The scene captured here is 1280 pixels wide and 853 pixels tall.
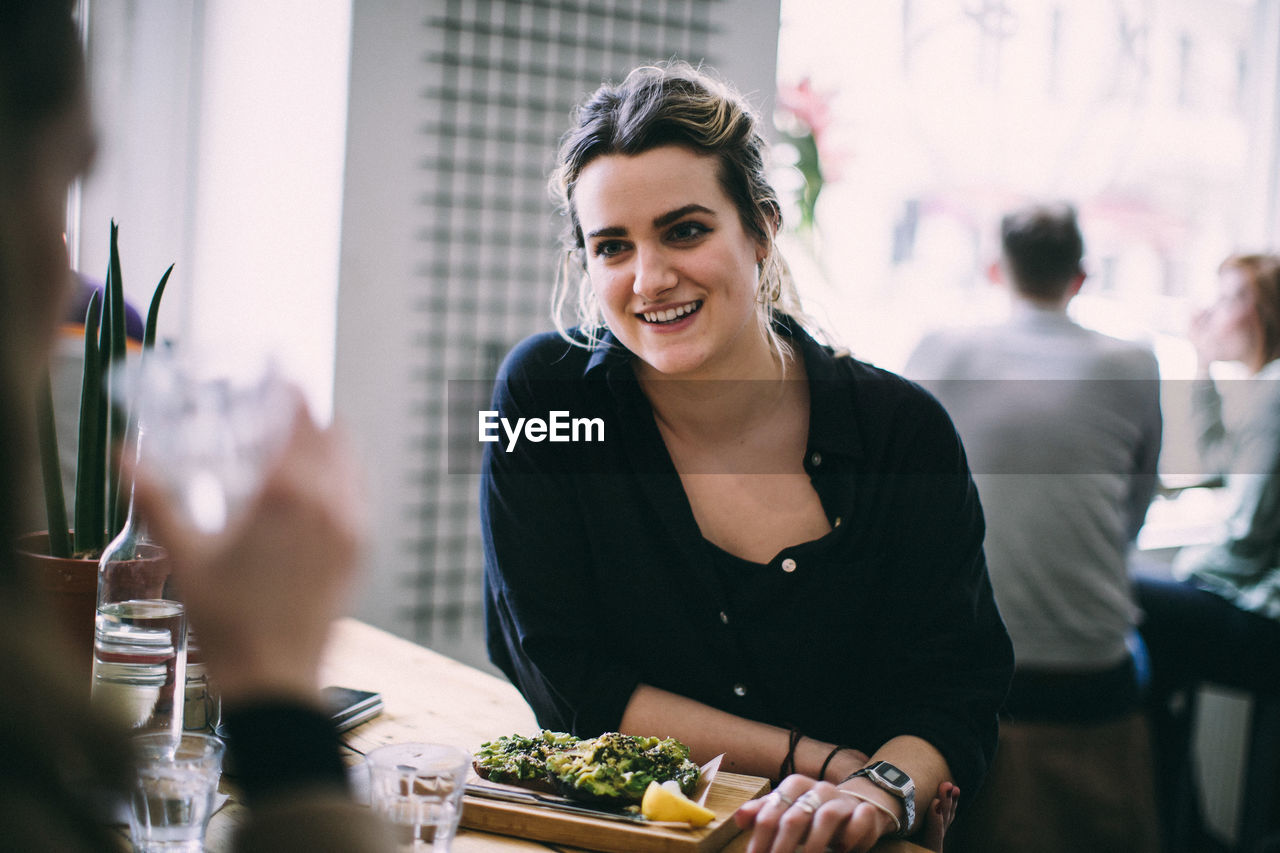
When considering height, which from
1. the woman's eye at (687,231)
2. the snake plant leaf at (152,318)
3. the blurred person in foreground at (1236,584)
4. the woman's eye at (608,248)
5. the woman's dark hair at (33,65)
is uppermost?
the woman's eye at (687,231)

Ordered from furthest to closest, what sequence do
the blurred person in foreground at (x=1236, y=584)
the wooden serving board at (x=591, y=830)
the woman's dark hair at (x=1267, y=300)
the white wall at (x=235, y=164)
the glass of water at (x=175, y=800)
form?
1. the woman's dark hair at (x=1267, y=300)
2. the blurred person in foreground at (x=1236, y=584)
3. the white wall at (x=235, y=164)
4. the wooden serving board at (x=591, y=830)
5. the glass of water at (x=175, y=800)

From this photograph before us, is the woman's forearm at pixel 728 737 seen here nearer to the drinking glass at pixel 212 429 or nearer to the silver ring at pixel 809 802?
the silver ring at pixel 809 802

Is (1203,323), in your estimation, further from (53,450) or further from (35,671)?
(35,671)

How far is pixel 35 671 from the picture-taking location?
1.53 feet

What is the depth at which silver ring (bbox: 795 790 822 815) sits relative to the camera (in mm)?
981

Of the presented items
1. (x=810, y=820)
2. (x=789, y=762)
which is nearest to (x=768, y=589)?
(x=789, y=762)

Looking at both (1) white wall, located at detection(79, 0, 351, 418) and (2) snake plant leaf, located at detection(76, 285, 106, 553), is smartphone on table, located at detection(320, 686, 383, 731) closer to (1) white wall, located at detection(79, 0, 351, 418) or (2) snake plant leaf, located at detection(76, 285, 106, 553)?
(2) snake plant leaf, located at detection(76, 285, 106, 553)

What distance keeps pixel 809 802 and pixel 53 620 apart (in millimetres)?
743

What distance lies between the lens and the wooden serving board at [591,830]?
924 millimetres

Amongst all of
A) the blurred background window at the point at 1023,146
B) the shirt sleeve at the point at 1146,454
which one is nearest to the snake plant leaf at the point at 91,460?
the shirt sleeve at the point at 1146,454

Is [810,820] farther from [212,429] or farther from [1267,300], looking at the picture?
[1267,300]

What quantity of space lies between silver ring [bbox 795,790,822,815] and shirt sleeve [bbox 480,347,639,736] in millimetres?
399
